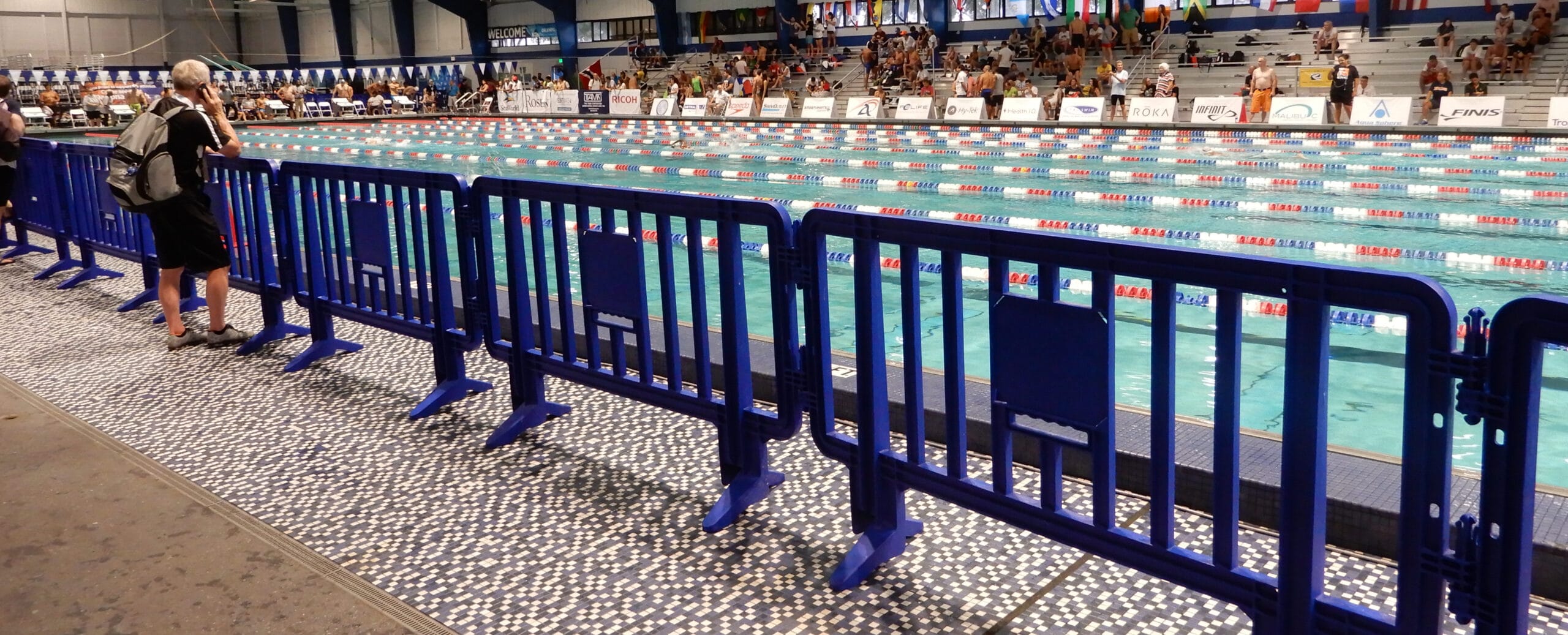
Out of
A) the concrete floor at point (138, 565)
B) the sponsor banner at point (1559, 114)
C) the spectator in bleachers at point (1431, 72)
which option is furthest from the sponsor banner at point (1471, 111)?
the concrete floor at point (138, 565)

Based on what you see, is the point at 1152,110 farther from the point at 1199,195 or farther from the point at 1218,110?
the point at 1199,195

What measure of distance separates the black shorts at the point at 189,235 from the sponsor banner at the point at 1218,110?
54.3 feet

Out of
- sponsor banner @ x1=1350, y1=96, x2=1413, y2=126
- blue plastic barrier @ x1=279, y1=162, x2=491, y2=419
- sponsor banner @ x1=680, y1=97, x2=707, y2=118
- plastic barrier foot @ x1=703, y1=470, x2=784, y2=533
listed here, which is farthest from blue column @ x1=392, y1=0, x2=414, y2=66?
plastic barrier foot @ x1=703, y1=470, x2=784, y2=533

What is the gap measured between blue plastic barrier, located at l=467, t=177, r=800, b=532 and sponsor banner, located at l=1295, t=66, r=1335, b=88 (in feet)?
62.8

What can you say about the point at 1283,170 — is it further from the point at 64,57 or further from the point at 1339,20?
the point at 64,57

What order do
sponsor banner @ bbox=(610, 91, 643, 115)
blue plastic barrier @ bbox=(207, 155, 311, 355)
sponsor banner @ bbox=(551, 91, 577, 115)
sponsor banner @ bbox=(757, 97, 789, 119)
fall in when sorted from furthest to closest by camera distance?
sponsor banner @ bbox=(551, 91, 577, 115) < sponsor banner @ bbox=(610, 91, 643, 115) < sponsor banner @ bbox=(757, 97, 789, 119) < blue plastic barrier @ bbox=(207, 155, 311, 355)

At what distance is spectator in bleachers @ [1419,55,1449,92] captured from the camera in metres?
17.5

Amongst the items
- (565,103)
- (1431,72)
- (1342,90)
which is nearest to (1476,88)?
(1431,72)

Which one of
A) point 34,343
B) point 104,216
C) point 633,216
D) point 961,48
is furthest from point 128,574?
point 961,48

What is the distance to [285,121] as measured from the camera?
28250mm

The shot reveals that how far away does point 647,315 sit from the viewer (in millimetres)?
3207

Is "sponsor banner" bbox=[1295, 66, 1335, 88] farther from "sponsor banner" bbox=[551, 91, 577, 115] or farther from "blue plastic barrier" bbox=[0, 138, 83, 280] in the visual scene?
"blue plastic barrier" bbox=[0, 138, 83, 280]

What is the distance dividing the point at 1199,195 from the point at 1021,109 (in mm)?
10950

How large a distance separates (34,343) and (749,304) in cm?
337
